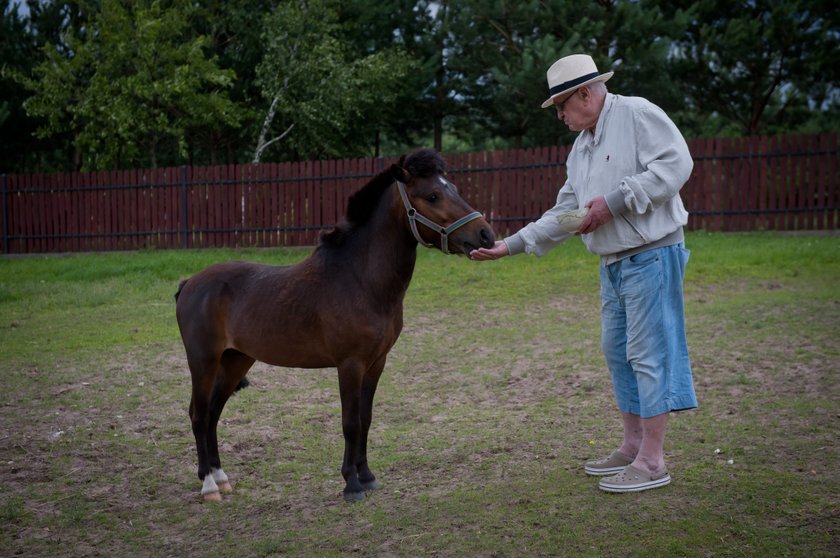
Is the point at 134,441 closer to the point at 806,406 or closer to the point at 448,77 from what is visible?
the point at 806,406

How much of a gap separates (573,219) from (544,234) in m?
0.48

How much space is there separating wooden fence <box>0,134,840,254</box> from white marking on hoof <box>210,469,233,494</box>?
1235 cm

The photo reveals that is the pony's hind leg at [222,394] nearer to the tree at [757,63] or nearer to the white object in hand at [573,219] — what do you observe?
the white object in hand at [573,219]

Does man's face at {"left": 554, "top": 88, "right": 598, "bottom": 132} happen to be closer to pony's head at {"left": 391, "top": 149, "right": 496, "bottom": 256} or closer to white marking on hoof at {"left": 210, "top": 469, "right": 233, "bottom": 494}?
pony's head at {"left": 391, "top": 149, "right": 496, "bottom": 256}

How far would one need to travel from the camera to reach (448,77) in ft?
92.7

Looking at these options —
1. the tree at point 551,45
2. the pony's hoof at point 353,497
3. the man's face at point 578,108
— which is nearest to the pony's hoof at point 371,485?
the pony's hoof at point 353,497

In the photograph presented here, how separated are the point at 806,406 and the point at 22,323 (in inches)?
439

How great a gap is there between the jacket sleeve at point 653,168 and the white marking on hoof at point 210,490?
3.27 m

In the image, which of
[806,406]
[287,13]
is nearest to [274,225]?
[287,13]

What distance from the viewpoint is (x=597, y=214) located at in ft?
15.0

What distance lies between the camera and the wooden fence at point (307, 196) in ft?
54.3

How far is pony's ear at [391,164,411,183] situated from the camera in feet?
16.2

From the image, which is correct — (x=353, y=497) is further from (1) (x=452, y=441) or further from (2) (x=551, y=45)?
(2) (x=551, y=45)

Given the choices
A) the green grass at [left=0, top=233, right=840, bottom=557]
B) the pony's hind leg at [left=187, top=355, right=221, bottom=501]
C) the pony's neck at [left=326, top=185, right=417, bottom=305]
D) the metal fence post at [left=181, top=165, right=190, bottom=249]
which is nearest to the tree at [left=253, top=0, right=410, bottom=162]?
the metal fence post at [left=181, top=165, right=190, bottom=249]
